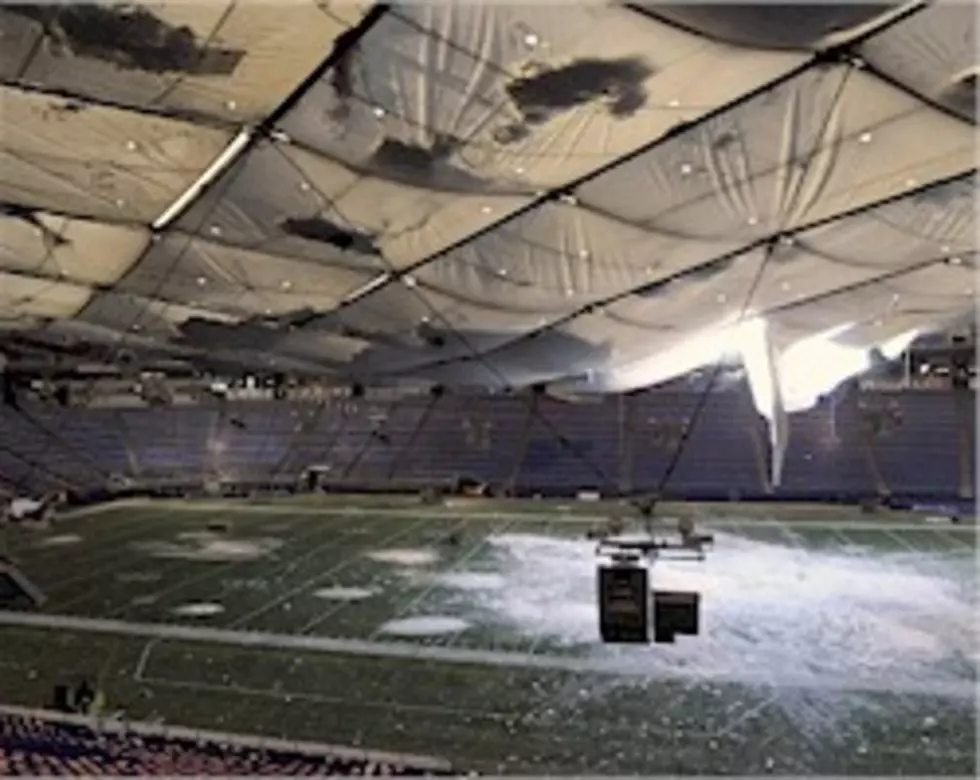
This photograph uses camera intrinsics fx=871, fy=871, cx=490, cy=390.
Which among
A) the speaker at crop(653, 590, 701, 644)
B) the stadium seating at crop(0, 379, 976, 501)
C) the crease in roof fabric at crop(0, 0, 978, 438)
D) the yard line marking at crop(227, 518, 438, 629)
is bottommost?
the yard line marking at crop(227, 518, 438, 629)

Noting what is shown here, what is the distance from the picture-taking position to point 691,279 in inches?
504

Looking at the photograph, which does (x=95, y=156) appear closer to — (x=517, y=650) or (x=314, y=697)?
(x=314, y=697)

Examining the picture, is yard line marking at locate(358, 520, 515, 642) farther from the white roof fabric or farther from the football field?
the white roof fabric

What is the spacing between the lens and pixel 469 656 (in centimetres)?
1188

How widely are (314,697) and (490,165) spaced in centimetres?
649

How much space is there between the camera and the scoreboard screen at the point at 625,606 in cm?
1084

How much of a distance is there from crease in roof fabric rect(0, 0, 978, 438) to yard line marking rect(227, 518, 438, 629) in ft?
16.0

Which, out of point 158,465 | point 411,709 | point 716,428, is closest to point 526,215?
point 411,709

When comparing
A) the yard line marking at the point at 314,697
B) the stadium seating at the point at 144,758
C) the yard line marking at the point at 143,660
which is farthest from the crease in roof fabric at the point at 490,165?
the stadium seating at the point at 144,758

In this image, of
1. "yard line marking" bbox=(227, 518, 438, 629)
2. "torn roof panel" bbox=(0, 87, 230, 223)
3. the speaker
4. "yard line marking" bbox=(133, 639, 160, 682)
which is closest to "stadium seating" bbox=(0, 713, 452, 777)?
"yard line marking" bbox=(133, 639, 160, 682)

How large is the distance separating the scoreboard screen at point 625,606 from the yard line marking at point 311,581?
6.08 meters

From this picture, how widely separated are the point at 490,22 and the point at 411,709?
292 inches

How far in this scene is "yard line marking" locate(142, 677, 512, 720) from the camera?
9.79m

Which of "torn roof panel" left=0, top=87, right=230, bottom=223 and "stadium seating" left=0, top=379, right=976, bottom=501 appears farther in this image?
"stadium seating" left=0, top=379, right=976, bottom=501
